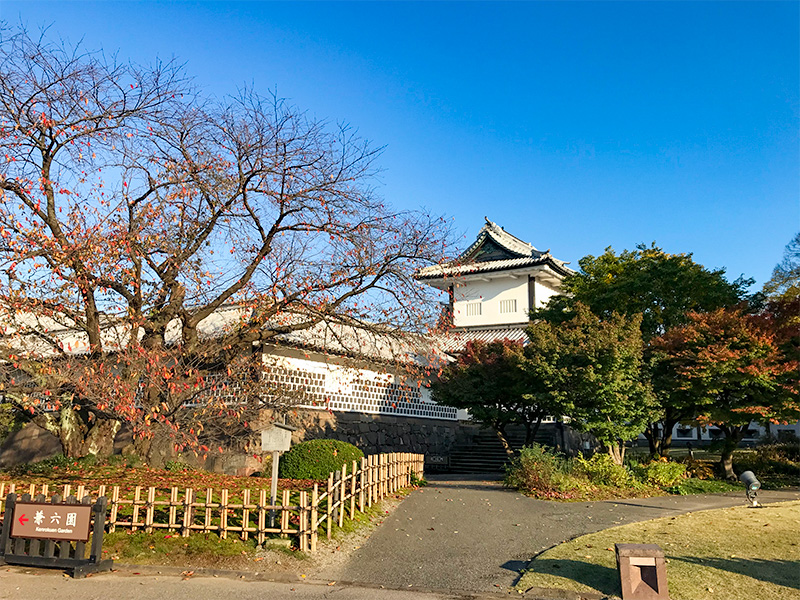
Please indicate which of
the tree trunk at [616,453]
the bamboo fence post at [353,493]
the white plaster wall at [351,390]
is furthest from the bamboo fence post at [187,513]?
the tree trunk at [616,453]

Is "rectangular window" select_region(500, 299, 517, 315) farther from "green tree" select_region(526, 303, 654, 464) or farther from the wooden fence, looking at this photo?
the wooden fence

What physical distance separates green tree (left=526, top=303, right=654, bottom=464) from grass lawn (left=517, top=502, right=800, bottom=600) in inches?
181

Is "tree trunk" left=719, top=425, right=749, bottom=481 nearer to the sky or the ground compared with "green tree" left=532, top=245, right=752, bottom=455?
nearer to the ground

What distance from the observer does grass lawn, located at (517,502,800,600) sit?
7.61 metres

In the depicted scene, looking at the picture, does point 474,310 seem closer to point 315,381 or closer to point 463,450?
point 463,450

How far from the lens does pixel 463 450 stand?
80.3 feet

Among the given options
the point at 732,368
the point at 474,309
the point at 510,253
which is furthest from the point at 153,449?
the point at 510,253

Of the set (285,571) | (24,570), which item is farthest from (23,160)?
(285,571)

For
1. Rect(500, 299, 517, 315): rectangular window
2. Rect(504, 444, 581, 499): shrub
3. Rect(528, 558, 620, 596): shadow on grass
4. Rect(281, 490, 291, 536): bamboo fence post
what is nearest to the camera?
Rect(528, 558, 620, 596): shadow on grass

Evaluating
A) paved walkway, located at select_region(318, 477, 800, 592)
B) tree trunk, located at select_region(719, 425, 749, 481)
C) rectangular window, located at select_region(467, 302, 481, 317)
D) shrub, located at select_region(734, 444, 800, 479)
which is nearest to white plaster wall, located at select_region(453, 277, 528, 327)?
rectangular window, located at select_region(467, 302, 481, 317)

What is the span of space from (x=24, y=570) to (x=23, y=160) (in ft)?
26.8

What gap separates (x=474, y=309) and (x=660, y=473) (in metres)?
19.4

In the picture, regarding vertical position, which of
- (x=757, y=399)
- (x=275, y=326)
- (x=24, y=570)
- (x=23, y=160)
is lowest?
(x=24, y=570)

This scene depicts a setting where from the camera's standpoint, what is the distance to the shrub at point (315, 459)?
47.2ft
